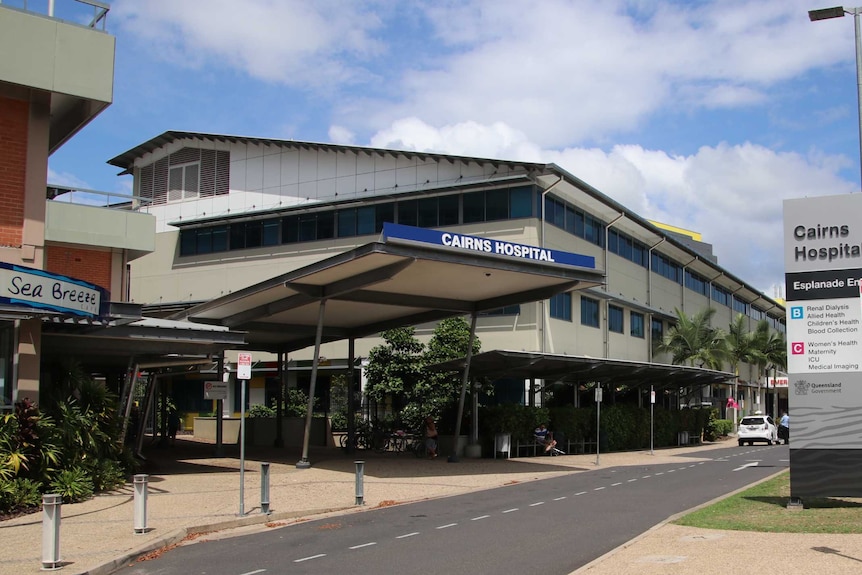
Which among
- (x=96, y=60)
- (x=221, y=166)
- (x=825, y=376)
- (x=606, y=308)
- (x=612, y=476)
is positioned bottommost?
(x=612, y=476)

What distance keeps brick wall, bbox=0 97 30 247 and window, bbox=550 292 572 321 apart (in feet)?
86.3

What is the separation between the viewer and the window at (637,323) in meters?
50.8

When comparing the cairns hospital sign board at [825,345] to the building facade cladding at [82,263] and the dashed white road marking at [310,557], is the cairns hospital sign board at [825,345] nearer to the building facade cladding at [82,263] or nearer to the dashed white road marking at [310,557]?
the dashed white road marking at [310,557]

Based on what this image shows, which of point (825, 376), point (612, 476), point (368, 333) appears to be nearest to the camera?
point (825, 376)

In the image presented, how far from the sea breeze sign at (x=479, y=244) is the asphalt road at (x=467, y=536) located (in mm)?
6043

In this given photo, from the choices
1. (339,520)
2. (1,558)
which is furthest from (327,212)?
(1,558)

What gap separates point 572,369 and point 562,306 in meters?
8.00

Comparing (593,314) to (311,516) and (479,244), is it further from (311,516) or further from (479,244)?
(311,516)

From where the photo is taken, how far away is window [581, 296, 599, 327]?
4444cm

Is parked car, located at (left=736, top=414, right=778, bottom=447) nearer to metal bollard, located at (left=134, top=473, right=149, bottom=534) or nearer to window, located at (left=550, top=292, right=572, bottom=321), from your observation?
window, located at (left=550, top=292, right=572, bottom=321)

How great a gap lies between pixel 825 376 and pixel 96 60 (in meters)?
15.3

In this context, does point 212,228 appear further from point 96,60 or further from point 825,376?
point 825,376

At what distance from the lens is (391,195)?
144ft

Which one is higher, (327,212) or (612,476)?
(327,212)
